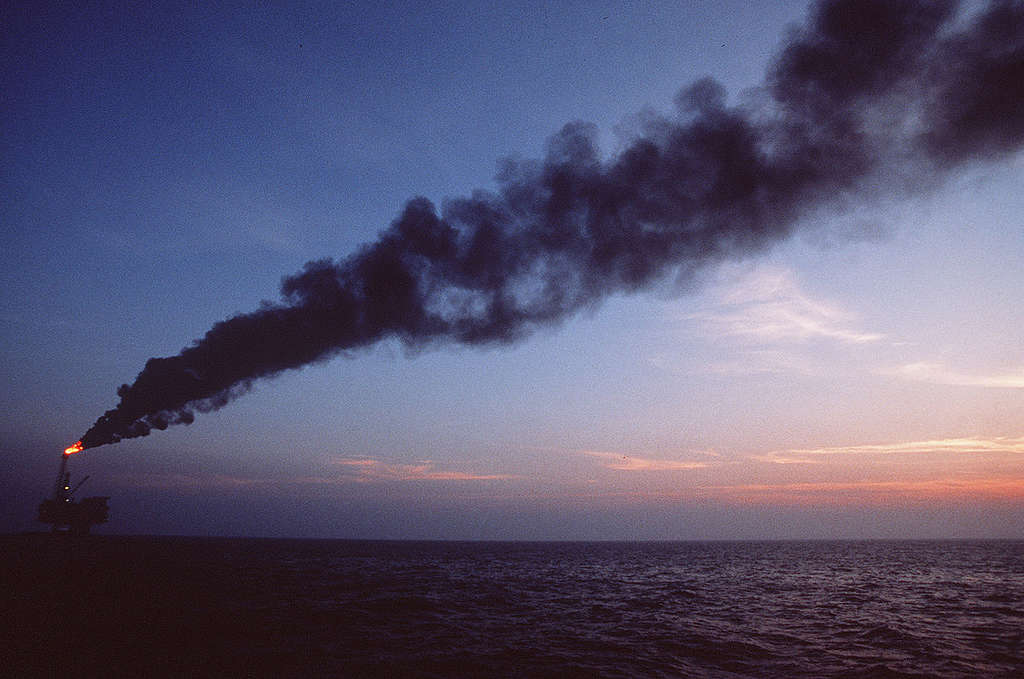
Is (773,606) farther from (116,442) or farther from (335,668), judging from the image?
(116,442)

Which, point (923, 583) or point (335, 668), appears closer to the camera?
point (335, 668)

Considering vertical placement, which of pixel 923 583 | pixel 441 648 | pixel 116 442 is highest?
pixel 116 442

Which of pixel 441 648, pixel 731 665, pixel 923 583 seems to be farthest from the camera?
pixel 923 583

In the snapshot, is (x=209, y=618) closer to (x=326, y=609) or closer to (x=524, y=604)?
(x=326, y=609)

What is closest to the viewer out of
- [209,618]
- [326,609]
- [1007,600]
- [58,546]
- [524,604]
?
[209,618]

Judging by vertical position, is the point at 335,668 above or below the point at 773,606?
above

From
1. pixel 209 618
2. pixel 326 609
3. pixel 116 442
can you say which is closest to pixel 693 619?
pixel 326 609

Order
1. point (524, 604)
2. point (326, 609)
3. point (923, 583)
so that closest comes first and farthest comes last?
1. point (326, 609)
2. point (524, 604)
3. point (923, 583)

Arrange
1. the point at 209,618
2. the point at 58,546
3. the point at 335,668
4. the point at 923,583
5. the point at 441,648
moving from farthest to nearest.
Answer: the point at 58,546
the point at 923,583
the point at 209,618
the point at 441,648
the point at 335,668

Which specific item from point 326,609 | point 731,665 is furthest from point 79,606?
point 731,665
